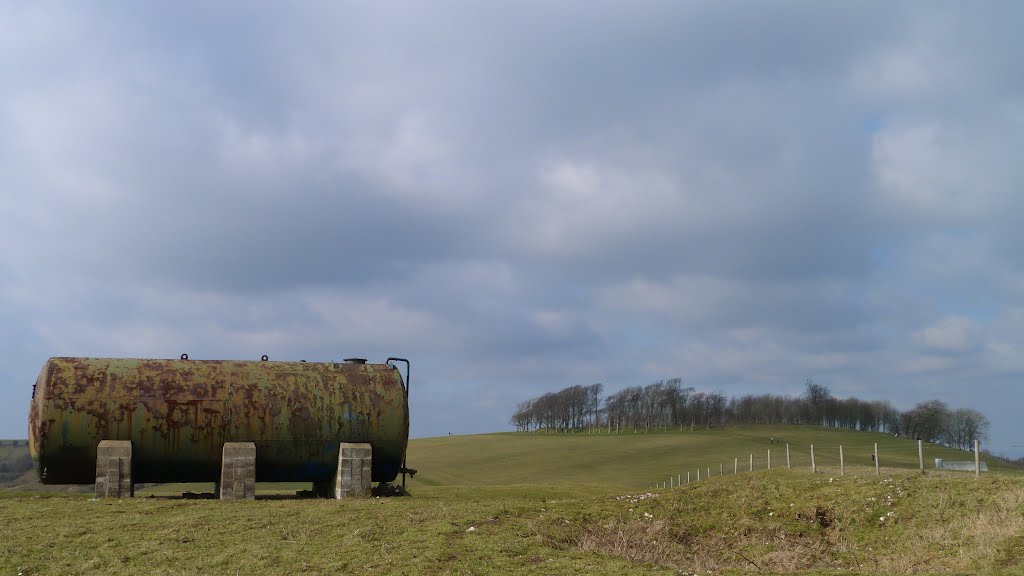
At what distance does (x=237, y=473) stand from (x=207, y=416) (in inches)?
75.6

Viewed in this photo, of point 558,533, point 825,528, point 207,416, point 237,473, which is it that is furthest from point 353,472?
point 825,528

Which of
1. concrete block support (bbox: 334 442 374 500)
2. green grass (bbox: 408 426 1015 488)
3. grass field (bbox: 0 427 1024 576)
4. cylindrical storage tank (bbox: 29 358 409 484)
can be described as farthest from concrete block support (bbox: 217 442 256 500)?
green grass (bbox: 408 426 1015 488)

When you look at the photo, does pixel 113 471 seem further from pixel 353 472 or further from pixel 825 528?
pixel 825 528

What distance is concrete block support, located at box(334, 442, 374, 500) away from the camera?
2166 cm

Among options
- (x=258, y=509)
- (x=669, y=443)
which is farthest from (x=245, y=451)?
(x=669, y=443)

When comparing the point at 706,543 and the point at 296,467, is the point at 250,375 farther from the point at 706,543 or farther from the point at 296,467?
the point at 706,543

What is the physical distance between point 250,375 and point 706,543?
14165 mm

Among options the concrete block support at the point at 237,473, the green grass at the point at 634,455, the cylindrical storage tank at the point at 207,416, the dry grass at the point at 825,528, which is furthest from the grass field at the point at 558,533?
the green grass at the point at 634,455

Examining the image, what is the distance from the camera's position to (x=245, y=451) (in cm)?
2109

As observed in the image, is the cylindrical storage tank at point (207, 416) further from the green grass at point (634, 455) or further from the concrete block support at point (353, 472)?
the green grass at point (634, 455)

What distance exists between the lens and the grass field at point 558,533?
12.0 meters

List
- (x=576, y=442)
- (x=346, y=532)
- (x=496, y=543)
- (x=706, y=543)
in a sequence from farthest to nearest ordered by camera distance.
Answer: (x=576, y=442) → (x=706, y=543) → (x=346, y=532) → (x=496, y=543)

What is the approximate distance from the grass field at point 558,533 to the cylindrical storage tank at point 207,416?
6.14ft

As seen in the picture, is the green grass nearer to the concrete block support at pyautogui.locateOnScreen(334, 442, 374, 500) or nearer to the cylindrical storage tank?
the cylindrical storage tank
